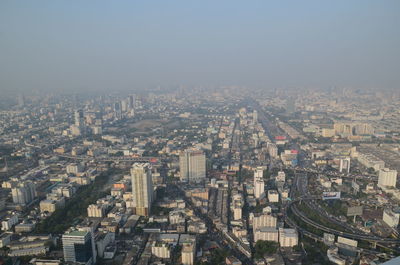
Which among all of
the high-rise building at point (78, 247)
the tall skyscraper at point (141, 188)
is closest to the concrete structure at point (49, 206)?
the tall skyscraper at point (141, 188)

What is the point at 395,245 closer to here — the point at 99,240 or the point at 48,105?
the point at 99,240

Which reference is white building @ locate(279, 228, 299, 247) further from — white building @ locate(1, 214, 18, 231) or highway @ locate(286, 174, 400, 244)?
white building @ locate(1, 214, 18, 231)

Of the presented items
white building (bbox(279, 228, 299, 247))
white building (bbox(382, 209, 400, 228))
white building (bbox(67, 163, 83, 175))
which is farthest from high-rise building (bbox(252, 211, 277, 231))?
white building (bbox(67, 163, 83, 175))

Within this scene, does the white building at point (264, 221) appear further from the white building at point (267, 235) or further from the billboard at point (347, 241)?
the billboard at point (347, 241)

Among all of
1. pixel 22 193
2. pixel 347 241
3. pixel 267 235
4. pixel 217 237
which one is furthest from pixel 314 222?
pixel 22 193

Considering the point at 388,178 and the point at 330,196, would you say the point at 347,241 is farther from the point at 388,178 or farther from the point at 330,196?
the point at 388,178
